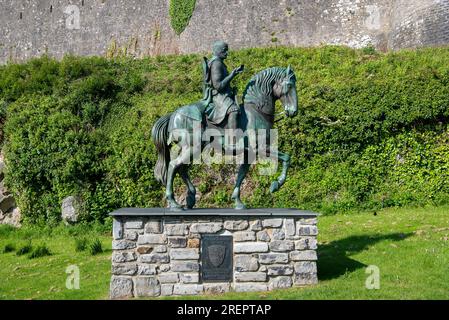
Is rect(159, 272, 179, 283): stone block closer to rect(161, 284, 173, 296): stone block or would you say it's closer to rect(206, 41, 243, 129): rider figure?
rect(161, 284, 173, 296): stone block

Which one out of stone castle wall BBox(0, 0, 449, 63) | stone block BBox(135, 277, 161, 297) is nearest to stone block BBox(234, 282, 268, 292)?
stone block BBox(135, 277, 161, 297)

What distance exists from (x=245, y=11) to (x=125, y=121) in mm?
11732

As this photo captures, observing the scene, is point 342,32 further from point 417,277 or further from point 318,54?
point 417,277

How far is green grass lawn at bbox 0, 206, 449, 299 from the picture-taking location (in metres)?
6.66

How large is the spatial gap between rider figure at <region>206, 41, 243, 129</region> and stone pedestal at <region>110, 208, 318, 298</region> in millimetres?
1472

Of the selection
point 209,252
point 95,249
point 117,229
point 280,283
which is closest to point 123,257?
point 117,229

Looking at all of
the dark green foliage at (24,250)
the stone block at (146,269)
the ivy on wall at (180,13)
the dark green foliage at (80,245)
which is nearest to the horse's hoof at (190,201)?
the stone block at (146,269)

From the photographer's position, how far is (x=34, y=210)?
14.0m

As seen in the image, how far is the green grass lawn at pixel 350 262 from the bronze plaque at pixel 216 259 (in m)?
0.33

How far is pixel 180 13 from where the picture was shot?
25.4m

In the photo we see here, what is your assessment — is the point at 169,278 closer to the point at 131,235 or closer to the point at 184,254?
the point at 184,254

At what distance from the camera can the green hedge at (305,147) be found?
1318 centimetres

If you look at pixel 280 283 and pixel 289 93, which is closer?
pixel 280 283

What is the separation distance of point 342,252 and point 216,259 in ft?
10.4
